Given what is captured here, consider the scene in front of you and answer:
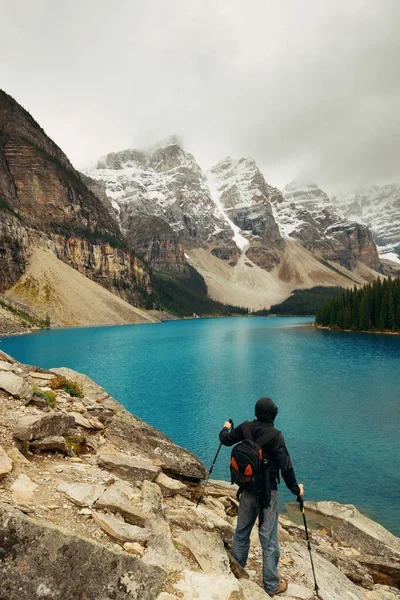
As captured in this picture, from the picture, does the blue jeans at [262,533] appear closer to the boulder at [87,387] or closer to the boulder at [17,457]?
the boulder at [17,457]

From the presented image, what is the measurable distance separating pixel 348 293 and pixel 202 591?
134m

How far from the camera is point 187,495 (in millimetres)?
10906

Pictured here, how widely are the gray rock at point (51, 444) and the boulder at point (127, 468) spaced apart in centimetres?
108

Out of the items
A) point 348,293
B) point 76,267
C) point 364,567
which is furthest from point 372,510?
point 76,267

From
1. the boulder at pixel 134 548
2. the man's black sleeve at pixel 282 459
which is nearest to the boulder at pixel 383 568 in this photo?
the man's black sleeve at pixel 282 459

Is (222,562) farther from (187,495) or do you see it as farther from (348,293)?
(348,293)

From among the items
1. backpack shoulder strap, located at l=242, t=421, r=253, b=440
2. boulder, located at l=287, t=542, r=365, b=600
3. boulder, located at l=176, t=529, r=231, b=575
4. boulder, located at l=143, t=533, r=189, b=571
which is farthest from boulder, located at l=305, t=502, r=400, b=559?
boulder, located at l=143, t=533, r=189, b=571

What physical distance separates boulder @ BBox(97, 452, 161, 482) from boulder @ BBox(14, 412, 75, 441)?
1.36 m

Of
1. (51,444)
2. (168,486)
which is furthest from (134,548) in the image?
(168,486)

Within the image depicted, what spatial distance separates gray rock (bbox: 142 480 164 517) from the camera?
760 centimetres

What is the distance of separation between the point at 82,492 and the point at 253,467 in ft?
11.6

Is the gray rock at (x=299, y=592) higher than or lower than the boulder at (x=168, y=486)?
lower

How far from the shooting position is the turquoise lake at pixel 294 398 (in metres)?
20.9

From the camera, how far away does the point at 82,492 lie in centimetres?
712
